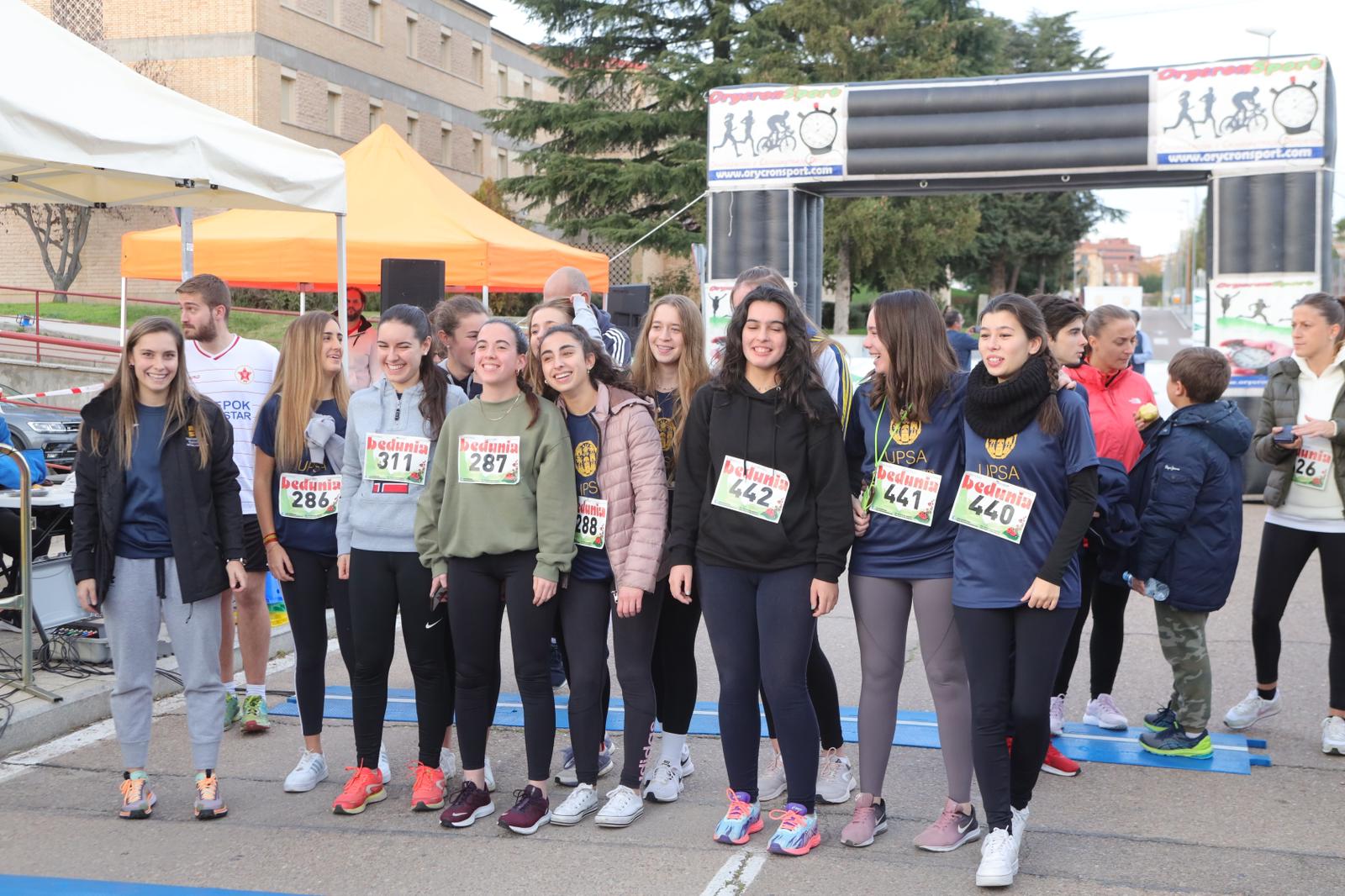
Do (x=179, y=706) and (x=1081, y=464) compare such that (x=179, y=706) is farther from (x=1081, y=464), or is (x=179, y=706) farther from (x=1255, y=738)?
(x=1255, y=738)

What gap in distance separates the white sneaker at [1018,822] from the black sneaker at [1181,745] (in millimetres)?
1368

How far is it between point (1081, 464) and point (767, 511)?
101 cm

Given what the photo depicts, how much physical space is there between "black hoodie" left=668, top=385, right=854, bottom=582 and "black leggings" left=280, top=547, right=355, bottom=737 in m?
1.61

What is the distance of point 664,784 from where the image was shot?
4.74 metres

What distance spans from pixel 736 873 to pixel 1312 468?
319 cm

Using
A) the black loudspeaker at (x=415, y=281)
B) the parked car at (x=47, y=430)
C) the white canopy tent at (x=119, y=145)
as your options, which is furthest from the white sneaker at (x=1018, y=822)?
the parked car at (x=47, y=430)

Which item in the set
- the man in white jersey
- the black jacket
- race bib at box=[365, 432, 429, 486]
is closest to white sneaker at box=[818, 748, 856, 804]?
race bib at box=[365, 432, 429, 486]

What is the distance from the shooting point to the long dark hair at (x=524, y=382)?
4.48m

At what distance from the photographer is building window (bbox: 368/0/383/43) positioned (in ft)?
121

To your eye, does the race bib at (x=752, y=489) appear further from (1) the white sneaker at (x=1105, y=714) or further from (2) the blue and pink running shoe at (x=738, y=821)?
(1) the white sneaker at (x=1105, y=714)

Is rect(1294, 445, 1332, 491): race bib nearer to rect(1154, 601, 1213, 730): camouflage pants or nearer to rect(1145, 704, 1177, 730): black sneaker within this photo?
rect(1154, 601, 1213, 730): camouflage pants

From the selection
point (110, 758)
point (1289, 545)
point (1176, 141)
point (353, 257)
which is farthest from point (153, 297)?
point (1289, 545)

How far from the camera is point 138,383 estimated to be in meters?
4.70

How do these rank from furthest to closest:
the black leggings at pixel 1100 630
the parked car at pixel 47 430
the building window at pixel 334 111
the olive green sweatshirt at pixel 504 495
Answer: the building window at pixel 334 111 → the parked car at pixel 47 430 → the black leggings at pixel 1100 630 → the olive green sweatshirt at pixel 504 495
